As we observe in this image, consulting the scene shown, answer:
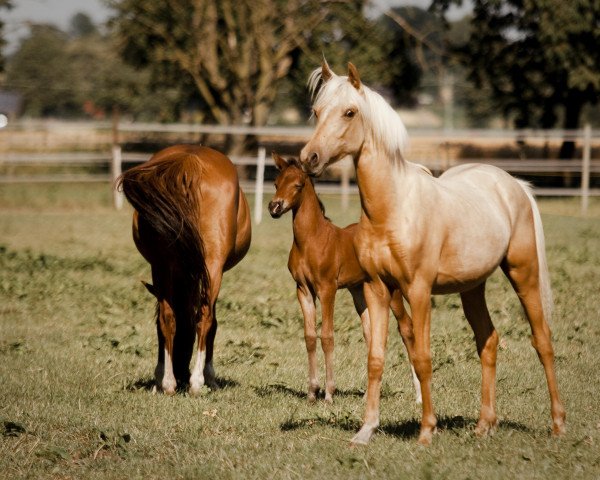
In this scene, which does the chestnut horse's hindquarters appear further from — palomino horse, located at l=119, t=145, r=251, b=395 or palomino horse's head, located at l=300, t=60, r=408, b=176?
palomino horse's head, located at l=300, t=60, r=408, b=176

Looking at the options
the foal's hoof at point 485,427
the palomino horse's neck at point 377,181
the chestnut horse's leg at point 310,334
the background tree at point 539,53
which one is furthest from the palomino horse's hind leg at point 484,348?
the background tree at point 539,53

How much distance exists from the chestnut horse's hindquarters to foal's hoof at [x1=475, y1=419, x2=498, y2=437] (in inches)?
88.6

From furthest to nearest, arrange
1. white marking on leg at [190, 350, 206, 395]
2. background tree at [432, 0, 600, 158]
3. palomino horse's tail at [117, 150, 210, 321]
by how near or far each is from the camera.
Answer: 1. background tree at [432, 0, 600, 158]
2. white marking on leg at [190, 350, 206, 395]
3. palomino horse's tail at [117, 150, 210, 321]

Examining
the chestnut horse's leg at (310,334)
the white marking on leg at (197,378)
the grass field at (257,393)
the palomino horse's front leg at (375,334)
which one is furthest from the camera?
the chestnut horse's leg at (310,334)

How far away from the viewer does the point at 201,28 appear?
31.2 m

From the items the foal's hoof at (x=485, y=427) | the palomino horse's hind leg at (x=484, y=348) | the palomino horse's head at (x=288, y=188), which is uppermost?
the palomino horse's head at (x=288, y=188)

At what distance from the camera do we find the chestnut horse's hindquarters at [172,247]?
6926 mm

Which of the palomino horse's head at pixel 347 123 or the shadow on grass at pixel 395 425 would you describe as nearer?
the palomino horse's head at pixel 347 123

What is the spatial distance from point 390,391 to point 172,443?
210 centimetres

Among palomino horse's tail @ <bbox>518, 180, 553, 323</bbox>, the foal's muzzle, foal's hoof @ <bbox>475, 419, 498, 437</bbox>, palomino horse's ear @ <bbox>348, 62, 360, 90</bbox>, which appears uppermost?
palomino horse's ear @ <bbox>348, 62, 360, 90</bbox>

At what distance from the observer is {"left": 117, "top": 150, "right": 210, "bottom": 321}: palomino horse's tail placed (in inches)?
271

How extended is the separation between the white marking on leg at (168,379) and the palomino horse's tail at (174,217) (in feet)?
1.21

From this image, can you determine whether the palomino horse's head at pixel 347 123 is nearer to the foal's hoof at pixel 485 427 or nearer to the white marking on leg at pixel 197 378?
the foal's hoof at pixel 485 427

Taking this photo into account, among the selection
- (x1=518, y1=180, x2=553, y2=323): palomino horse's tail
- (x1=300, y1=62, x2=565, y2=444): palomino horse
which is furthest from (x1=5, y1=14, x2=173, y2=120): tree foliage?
(x1=300, y1=62, x2=565, y2=444): palomino horse
